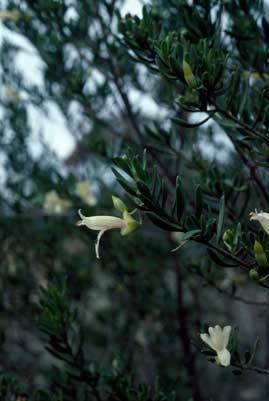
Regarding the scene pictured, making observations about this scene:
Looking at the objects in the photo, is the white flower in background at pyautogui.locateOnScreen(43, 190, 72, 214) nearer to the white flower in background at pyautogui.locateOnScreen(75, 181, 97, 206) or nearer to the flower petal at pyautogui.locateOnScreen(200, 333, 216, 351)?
the white flower in background at pyautogui.locateOnScreen(75, 181, 97, 206)

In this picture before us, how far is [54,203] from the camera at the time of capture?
8.08ft

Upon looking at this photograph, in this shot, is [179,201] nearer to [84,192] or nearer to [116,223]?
[116,223]

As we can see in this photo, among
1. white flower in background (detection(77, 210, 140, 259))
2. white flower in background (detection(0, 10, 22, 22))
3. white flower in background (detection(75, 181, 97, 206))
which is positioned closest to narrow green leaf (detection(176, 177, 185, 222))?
white flower in background (detection(77, 210, 140, 259))

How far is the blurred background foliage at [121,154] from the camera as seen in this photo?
1.46m

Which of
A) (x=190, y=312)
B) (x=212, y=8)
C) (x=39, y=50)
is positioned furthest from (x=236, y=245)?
(x=190, y=312)

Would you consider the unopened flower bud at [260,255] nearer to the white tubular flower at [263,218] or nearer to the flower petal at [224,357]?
the white tubular flower at [263,218]

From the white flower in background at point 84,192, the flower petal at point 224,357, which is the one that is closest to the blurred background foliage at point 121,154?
the white flower in background at point 84,192

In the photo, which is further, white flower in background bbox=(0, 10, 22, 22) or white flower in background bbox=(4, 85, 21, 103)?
white flower in background bbox=(4, 85, 21, 103)

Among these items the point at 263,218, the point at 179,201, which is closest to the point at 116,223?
the point at 179,201

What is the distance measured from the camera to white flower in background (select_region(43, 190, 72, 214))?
7.95ft

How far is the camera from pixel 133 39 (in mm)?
1488

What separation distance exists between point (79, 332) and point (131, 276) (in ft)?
3.53

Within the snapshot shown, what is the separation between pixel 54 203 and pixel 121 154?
0.40 m

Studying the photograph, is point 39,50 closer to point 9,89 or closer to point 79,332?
point 9,89
